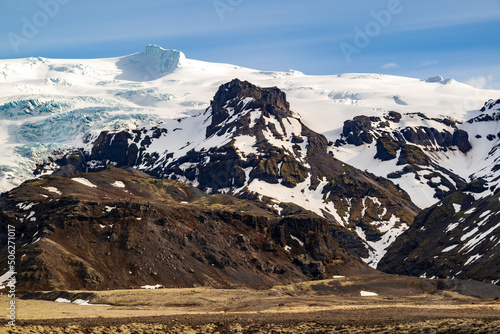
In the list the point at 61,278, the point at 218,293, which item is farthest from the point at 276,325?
the point at 61,278

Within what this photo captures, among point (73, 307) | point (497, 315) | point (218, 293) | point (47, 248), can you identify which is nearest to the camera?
point (497, 315)

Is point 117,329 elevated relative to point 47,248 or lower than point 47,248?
lower

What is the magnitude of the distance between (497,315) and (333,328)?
24786mm

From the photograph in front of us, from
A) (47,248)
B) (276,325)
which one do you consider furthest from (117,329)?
(47,248)

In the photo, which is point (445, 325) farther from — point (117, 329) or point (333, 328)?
point (117, 329)

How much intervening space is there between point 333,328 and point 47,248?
115 meters

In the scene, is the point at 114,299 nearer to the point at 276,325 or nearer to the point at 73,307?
the point at 73,307

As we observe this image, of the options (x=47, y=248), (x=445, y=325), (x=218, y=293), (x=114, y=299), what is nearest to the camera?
(x=445, y=325)

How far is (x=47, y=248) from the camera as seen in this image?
193 meters

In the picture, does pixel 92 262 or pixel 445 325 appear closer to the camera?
pixel 445 325

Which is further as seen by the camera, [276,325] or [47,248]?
[47,248]

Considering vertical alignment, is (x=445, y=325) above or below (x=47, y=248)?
below

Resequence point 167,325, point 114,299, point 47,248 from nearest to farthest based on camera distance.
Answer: point 167,325 < point 114,299 < point 47,248

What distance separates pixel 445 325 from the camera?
93375 mm
